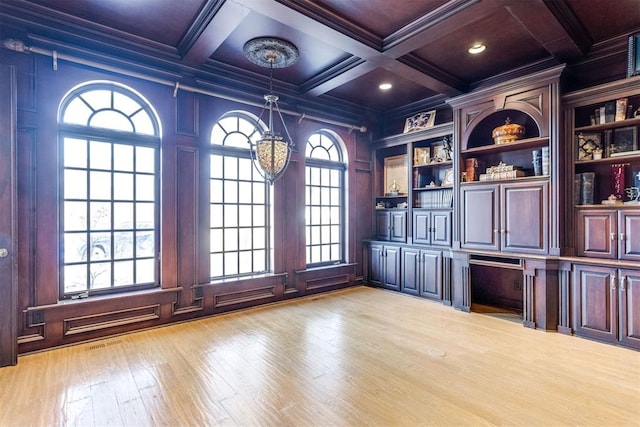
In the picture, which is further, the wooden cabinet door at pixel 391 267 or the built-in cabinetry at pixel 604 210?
the wooden cabinet door at pixel 391 267

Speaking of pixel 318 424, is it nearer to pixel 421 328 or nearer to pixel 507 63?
pixel 421 328

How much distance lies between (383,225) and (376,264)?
0.74m

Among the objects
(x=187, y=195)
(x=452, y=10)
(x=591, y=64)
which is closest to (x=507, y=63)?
(x=591, y=64)

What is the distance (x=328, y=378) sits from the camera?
8.44 feet

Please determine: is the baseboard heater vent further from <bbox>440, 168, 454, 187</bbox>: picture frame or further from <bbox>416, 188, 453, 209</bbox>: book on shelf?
<bbox>440, 168, 454, 187</bbox>: picture frame

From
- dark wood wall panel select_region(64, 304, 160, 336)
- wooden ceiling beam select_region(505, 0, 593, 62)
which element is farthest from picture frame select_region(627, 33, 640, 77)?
dark wood wall panel select_region(64, 304, 160, 336)

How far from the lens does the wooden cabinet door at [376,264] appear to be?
5.73 meters

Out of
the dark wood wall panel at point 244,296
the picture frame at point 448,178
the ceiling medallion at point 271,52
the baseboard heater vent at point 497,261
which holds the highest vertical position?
the ceiling medallion at point 271,52

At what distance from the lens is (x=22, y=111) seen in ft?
10.0

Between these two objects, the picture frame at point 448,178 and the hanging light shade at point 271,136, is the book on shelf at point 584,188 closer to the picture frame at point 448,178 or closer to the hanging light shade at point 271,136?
the picture frame at point 448,178

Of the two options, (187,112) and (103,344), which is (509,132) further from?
(103,344)

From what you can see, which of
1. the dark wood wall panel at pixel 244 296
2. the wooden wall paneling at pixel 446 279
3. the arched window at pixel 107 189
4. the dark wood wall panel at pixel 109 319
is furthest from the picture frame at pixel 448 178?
the dark wood wall panel at pixel 109 319

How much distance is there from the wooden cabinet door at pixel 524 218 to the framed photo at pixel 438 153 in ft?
3.83

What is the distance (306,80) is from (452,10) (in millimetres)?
2226
